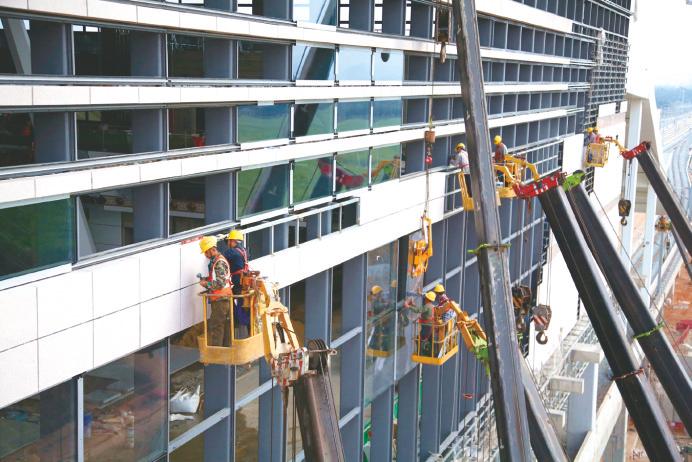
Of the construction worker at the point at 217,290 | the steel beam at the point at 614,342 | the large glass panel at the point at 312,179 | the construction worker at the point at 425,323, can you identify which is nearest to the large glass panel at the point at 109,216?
the large glass panel at the point at 312,179

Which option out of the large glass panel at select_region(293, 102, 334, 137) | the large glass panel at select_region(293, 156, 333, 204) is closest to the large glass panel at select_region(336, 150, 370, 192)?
the large glass panel at select_region(293, 156, 333, 204)

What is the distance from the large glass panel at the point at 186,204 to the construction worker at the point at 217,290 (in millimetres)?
9654

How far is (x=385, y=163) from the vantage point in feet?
78.1

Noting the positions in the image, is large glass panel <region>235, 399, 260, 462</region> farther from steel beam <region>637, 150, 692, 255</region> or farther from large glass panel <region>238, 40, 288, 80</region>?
steel beam <region>637, 150, 692, 255</region>

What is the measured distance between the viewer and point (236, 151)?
16781 millimetres

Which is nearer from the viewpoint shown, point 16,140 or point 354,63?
point 16,140

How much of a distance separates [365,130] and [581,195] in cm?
516

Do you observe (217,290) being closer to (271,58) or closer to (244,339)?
(244,339)

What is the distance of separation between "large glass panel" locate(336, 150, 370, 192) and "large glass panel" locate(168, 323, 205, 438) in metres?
4.79

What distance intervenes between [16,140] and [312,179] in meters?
5.74

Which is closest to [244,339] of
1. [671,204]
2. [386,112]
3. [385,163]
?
[385,163]

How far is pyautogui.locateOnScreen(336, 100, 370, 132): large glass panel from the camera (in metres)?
21.2

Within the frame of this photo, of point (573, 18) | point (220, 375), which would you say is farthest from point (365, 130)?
point (573, 18)

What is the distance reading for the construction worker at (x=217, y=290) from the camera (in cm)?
1443
